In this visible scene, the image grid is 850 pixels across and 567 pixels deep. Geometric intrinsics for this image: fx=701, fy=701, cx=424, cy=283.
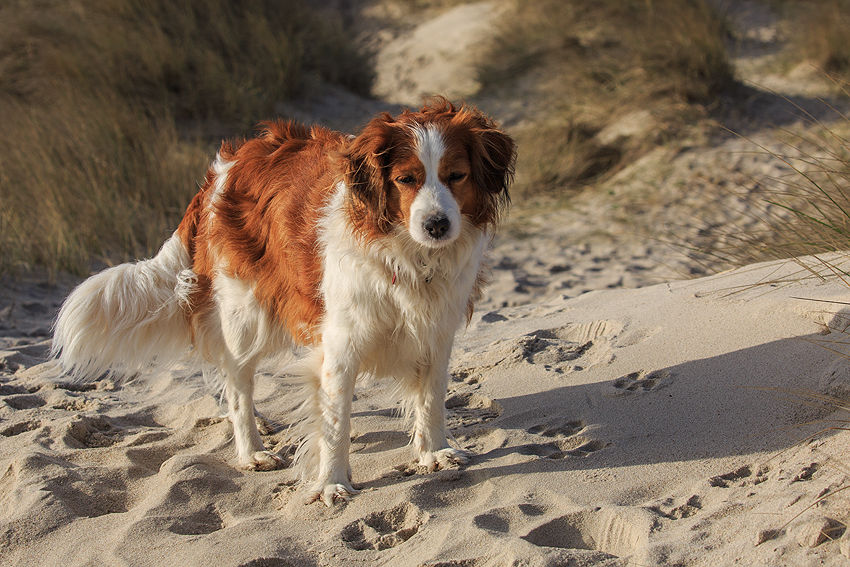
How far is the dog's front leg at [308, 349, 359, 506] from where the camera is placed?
3.07 m

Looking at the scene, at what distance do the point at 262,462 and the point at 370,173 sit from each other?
1.57m

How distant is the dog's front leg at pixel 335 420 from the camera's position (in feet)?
10.1

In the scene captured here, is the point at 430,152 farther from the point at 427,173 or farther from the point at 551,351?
the point at 551,351

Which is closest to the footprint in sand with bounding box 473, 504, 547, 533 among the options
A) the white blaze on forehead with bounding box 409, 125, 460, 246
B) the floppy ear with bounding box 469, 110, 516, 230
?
the white blaze on forehead with bounding box 409, 125, 460, 246

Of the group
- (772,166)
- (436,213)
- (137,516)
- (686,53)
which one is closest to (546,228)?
(772,166)

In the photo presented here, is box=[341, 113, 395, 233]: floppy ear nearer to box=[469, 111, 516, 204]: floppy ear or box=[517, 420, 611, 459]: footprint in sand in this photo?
box=[469, 111, 516, 204]: floppy ear

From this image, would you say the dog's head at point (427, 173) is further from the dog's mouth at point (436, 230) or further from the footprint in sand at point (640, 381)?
the footprint in sand at point (640, 381)

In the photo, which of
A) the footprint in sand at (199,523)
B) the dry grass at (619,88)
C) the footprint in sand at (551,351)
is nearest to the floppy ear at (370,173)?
the footprint in sand at (199,523)

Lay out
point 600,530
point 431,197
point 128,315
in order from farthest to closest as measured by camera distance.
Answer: point 128,315 → point 431,197 → point 600,530

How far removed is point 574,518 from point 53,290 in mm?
5443

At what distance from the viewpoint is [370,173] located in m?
2.97

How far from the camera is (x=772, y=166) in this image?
813 cm

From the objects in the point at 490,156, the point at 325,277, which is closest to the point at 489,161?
the point at 490,156

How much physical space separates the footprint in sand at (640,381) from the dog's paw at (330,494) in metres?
1.49
